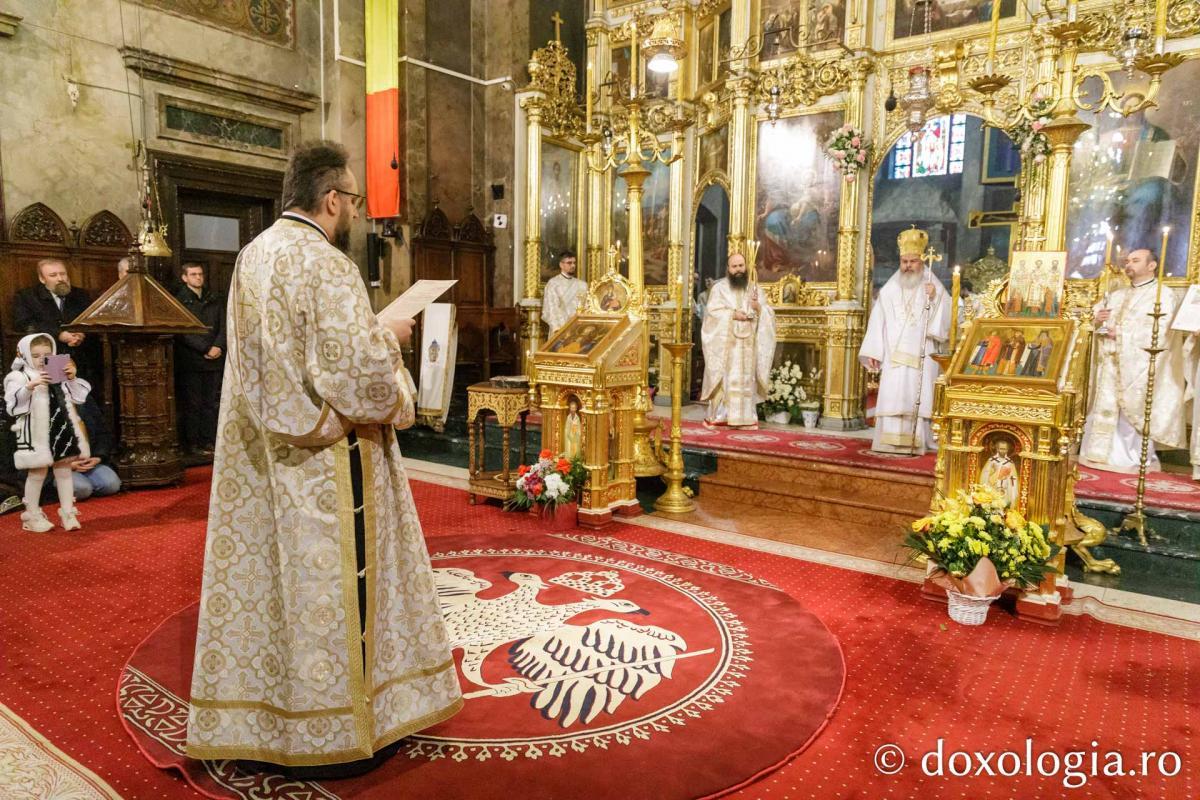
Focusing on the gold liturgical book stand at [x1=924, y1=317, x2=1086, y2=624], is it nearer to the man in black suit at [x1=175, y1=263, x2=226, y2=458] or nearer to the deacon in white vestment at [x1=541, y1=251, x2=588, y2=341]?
the deacon in white vestment at [x1=541, y1=251, x2=588, y2=341]

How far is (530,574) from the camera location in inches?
196

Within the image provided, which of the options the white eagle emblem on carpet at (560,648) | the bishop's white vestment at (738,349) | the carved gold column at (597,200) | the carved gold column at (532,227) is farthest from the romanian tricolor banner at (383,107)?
the white eagle emblem on carpet at (560,648)

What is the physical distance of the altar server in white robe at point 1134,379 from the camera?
6992mm

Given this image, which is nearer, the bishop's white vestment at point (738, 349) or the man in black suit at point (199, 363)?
the man in black suit at point (199, 363)

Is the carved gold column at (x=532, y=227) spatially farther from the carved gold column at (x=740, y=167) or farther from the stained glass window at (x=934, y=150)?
the stained glass window at (x=934, y=150)

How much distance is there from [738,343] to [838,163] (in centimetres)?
261

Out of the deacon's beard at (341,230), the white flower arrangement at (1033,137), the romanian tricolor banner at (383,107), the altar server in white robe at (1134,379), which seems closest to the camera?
the deacon's beard at (341,230)

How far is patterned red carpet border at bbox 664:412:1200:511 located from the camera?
19.2 feet

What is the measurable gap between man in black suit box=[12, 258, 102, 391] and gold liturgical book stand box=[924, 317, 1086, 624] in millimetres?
7394

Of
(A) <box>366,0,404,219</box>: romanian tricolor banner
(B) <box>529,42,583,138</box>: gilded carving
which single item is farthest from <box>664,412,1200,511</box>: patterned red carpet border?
(B) <box>529,42,583,138</box>: gilded carving

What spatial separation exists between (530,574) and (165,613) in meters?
2.09

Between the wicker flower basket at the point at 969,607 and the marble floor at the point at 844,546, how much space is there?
472mm

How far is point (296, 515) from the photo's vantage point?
2535 mm

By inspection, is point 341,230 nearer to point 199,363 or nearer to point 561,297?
point 199,363
